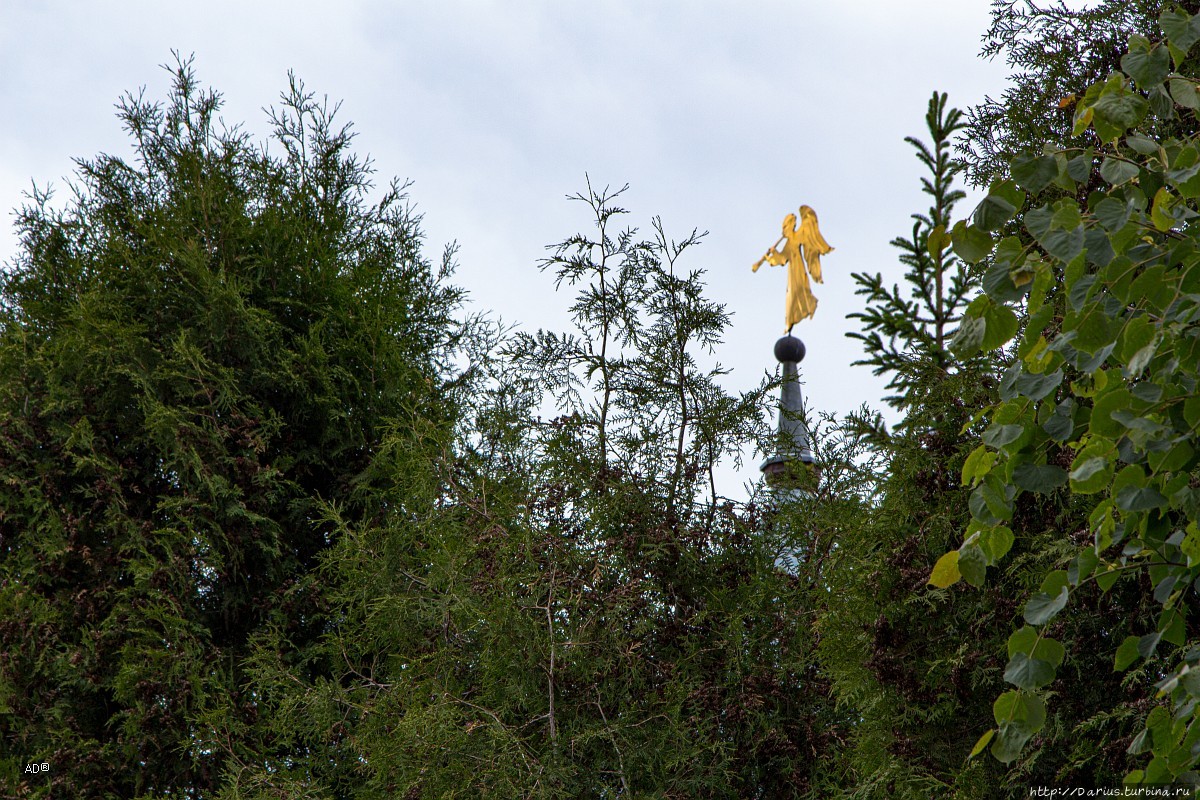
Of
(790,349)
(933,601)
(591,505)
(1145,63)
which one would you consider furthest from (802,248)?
(1145,63)

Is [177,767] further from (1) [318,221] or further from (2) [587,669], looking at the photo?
(1) [318,221]

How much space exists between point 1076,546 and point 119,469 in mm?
4385

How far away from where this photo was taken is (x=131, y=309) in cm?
575

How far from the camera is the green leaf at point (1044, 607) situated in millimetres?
1614

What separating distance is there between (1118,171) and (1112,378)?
33cm

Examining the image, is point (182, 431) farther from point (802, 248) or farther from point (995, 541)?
point (802, 248)

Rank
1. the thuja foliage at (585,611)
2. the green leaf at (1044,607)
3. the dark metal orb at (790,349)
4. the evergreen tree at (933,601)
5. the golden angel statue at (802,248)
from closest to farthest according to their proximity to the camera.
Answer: the green leaf at (1044,607) < the evergreen tree at (933,601) < the thuja foliage at (585,611) < the golden angel statue at (802,248) < the dark metal orb at (790,349)

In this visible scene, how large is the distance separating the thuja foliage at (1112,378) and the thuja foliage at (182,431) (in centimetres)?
341

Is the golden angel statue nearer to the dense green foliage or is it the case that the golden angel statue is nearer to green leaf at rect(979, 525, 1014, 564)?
the dense green foliage

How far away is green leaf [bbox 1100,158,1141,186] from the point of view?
5.76 feet

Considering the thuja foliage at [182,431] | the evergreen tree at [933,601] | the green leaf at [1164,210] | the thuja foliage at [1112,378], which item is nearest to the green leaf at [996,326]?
the thuja foliage at [1112,378]

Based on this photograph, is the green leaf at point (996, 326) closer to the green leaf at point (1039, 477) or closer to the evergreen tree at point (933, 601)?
the green leaf at point (1039, 477)

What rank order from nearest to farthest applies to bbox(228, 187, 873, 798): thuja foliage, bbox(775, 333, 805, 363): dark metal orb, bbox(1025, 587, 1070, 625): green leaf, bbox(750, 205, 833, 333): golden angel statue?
bbox(1025, 587, 1070, 625): green leaf < bbox(228, 187, 873, 798): thuja foliage < bbox(750, 205, 833, 333): golden angel statue < bbox(775, 333, 805, 363): dark metal orb

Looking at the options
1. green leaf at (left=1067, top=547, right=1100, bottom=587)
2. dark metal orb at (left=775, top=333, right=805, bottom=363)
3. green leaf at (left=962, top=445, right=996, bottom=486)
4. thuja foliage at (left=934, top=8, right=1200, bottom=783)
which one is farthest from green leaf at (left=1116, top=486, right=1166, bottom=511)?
dark metal orb at (left=775, top=333, right=805, bottom=363)
